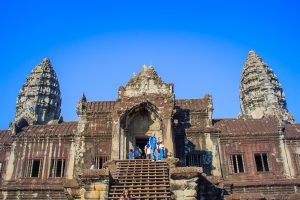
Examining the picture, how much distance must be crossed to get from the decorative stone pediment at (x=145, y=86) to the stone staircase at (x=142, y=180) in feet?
22.3

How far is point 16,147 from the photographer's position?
2725 centimetres

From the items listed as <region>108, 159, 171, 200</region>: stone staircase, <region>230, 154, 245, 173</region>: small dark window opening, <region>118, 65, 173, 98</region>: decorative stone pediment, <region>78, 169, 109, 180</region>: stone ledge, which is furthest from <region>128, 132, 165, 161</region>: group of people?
<region>230, 154, 245, 173</region>: small dark window opening

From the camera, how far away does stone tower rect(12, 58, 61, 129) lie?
52375 mm

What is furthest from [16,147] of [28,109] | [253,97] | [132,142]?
[253,97]

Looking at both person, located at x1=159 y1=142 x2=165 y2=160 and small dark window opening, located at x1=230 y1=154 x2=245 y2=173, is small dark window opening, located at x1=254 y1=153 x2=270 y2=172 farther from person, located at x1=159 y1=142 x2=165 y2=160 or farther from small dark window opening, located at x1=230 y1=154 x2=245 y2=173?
person, located at x1=159 y1=142 x2=165 y2=160

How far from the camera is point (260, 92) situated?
50656 mm

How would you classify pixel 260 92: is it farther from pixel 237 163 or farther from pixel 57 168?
pixel 57 168

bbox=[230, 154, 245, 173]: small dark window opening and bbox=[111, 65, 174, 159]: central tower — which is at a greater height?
bbox=[111, 65, 174, 159]: central tower

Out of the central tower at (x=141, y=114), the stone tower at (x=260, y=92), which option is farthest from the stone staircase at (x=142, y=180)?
the stone tower at (x=260, y=92)

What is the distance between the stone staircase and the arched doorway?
4.60 metres

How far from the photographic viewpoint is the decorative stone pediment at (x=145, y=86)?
2431cm

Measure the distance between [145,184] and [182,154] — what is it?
29.4ft

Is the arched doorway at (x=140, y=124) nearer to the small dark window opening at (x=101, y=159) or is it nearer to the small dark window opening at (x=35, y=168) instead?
the small dark window opening at (x=101, y=159)

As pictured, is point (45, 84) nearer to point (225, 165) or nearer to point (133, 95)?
point (133, 95)
